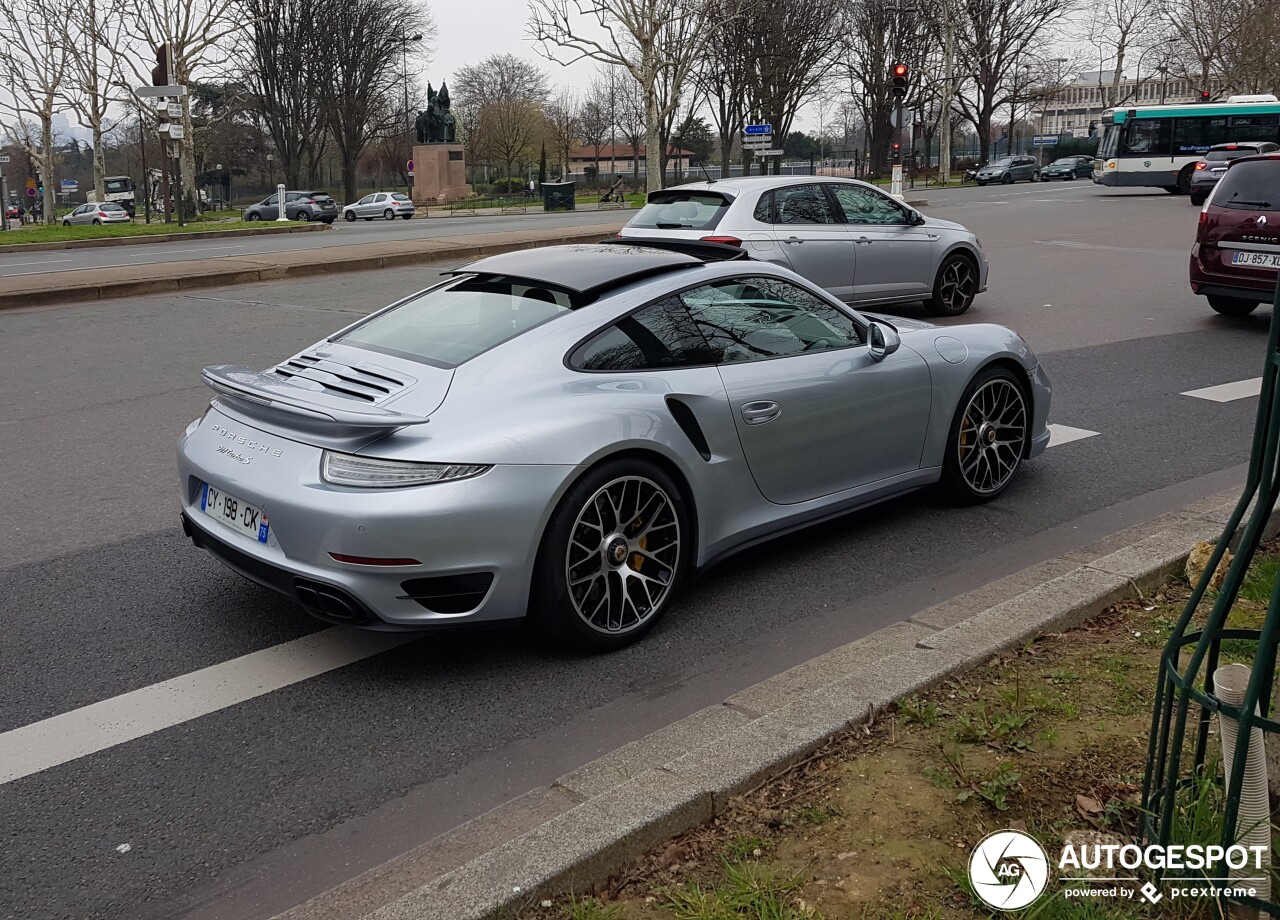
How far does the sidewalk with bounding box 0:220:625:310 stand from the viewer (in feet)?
51.3

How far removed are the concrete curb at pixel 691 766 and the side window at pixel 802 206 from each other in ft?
25.4

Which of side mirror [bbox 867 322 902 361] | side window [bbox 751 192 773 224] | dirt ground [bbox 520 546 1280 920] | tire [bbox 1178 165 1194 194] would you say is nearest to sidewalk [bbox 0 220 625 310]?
side window [bbox 751 192 773 224]

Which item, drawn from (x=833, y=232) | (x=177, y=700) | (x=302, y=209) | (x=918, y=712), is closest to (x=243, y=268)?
(x=833, y=232)

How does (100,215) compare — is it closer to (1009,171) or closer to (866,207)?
(1009,171)

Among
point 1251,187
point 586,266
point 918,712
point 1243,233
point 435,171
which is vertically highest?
point 435,171

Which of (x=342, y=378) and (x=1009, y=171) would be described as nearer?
(x=342, y=378)

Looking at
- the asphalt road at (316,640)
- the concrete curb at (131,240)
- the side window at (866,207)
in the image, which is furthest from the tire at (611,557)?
the concrete curb at (131,240)

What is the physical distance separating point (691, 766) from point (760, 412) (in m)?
1.98

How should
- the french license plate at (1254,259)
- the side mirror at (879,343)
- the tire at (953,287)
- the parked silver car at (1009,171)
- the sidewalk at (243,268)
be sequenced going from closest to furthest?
1. the side mirror at (879,343)
2. the french license plate at (1254,259)
3. the tire at (953,287)
4. the sidewalk at (243,268)
5. the parked silver car at (1009,171)

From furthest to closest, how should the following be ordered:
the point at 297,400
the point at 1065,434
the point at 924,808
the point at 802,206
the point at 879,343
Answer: the point at 802,206 < the point at 1065,434 < the point at 879,343 < the point at 297,400 < the point at 924,808

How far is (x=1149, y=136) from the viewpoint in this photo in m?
39.8

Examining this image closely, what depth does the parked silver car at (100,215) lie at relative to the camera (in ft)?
179

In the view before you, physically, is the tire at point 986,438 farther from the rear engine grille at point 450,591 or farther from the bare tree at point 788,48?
the bare tree at point 788,48

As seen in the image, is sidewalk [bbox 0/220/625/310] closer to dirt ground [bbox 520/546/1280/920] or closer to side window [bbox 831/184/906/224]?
side window [bbox 831/184/906/224]
